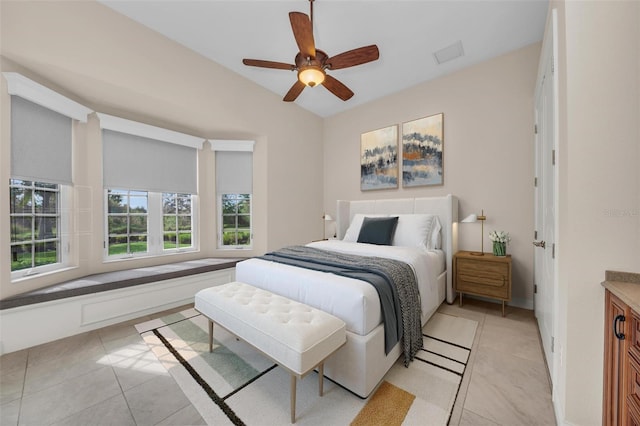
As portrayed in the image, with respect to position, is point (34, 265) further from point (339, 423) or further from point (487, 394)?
point (487, 394)

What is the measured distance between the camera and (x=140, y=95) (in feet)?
8.43

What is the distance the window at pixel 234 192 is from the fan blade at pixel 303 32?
86.2 inches

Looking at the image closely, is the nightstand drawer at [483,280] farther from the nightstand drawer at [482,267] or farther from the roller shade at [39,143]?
the roller shade at [39,143]

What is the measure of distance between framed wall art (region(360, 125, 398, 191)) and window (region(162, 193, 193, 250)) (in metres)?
2.87

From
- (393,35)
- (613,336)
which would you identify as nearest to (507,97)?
(393,35)

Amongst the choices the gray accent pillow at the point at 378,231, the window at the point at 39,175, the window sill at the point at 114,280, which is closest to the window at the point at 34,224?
the window at the point at 39,175

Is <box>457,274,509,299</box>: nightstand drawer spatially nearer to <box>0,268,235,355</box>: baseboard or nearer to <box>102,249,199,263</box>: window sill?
<box>0,268,235,355</box>: baseboard

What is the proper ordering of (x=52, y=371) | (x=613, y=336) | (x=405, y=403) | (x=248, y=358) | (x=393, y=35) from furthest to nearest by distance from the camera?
(x=393, y=35) < (x=248, y=358) < (x=52, y=371) < (x=405, y=403) < (x=613, y=336)

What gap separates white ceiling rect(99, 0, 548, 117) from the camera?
222cm

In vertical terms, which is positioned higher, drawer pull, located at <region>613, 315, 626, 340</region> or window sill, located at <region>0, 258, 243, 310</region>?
drawer pull, located at <region>613, 315, 626, 340</region>

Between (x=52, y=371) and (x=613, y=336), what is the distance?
3348 mm

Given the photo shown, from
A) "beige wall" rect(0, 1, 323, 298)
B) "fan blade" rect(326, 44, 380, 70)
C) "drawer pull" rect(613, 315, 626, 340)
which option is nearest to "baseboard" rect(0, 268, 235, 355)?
"beige wall" rect(0, 1, 323, 298)

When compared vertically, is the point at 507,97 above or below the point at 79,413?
above

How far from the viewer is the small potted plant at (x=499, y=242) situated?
268 cm
